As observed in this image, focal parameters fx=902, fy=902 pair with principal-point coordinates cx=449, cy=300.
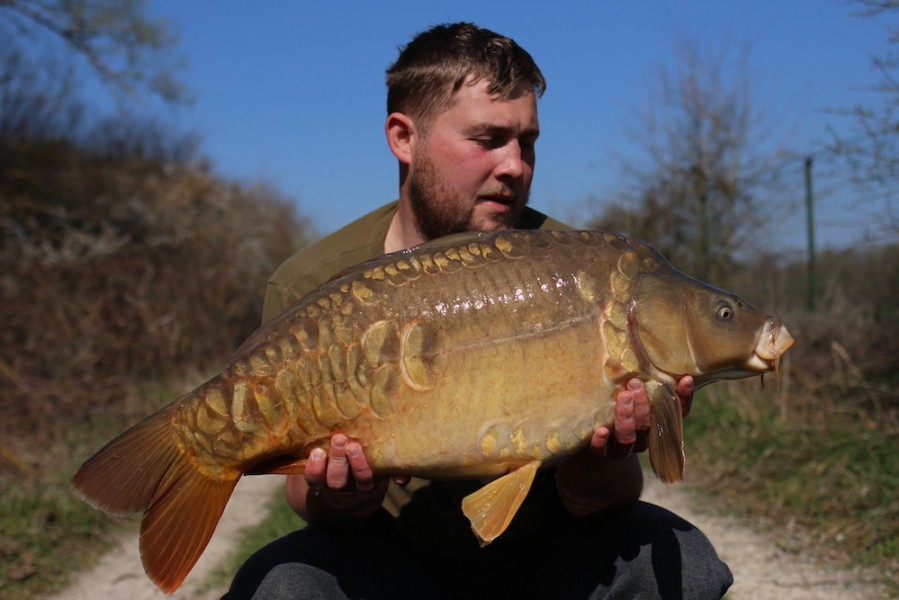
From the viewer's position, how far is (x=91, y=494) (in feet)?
5.43

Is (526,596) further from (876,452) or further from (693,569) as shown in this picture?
(876,452)

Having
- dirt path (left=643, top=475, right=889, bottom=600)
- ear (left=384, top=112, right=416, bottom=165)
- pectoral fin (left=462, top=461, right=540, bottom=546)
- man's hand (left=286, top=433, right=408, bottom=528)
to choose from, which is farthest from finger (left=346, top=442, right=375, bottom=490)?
dirt path (left=643, top=475, right=889, bottom=600)

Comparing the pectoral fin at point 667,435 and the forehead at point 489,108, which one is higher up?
the forehead at point 489,108

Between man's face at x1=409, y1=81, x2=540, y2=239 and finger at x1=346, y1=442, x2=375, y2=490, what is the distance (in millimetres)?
758

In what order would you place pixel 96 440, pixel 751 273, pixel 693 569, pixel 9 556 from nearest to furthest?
pixel 693 569 < pixel 9 556 < pixel 96 440 < pixel 751 273

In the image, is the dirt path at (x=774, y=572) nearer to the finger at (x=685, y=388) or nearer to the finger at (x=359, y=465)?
the finger at (x=685, y=388)

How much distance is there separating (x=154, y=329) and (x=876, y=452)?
5.67 m

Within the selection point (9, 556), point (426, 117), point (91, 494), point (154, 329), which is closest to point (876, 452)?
point (426, 117)

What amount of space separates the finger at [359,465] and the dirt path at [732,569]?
160 cm

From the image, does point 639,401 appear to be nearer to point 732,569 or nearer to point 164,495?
point 164,495

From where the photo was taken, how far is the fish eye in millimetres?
1647

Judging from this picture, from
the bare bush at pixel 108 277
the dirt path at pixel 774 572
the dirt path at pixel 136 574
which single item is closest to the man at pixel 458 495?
the dirt path at pixel 774 572

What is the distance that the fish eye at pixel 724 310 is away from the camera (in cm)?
165

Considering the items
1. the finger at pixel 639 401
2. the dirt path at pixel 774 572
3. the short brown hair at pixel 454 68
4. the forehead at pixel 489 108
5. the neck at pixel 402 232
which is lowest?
the dirt path at pixel 774 572
